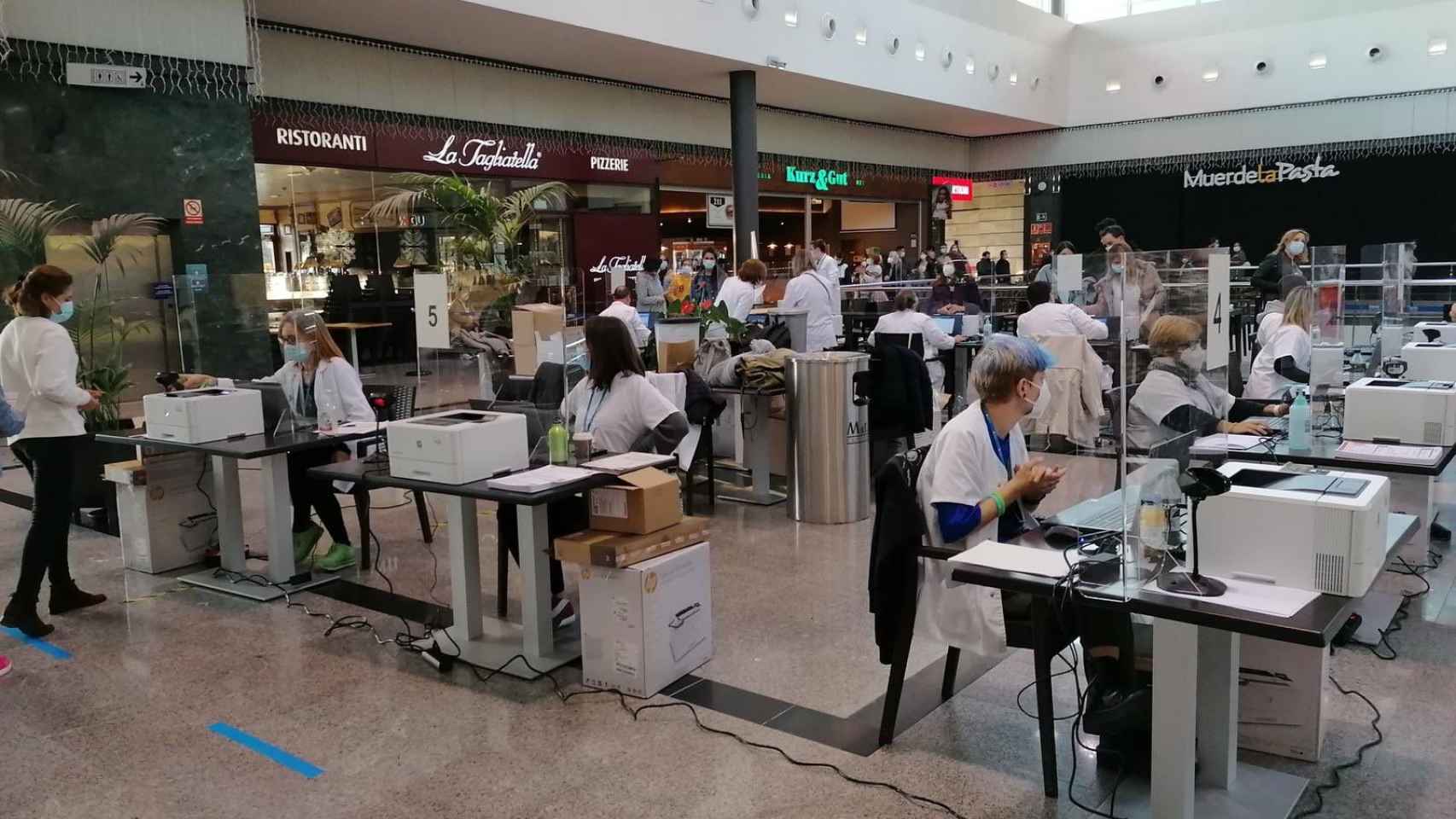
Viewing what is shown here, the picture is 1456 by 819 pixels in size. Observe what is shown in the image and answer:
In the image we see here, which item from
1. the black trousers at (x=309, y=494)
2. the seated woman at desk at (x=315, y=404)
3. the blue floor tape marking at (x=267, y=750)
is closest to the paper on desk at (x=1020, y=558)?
the blue floor tape marking at (x=267, y=750)

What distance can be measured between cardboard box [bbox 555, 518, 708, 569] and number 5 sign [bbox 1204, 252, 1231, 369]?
5.96 ft

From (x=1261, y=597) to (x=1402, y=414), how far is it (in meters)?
2.30

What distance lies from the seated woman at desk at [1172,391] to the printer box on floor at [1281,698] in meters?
0.67

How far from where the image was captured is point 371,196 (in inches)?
451

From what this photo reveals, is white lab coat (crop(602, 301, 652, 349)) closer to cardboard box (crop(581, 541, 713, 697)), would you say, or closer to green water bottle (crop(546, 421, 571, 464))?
green water bottle (crop(546, 421, 571, 464))

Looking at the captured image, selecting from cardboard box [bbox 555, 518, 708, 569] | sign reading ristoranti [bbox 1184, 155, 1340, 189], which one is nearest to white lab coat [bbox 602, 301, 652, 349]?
cardboard box [bbox 555, 518, 708, 569]

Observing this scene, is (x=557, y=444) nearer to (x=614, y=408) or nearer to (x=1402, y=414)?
(x=614, y=408)

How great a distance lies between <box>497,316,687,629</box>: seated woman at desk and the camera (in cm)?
441

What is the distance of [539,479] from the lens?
12.1 feet

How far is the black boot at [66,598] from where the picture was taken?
4.62 m

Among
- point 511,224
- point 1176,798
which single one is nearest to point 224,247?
point 511,224

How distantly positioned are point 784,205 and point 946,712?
16.6 m

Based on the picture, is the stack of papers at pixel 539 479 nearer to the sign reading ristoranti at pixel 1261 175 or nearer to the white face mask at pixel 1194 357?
the white face mask at pixel 1194 357

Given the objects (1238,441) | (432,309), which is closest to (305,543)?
(432,309)
